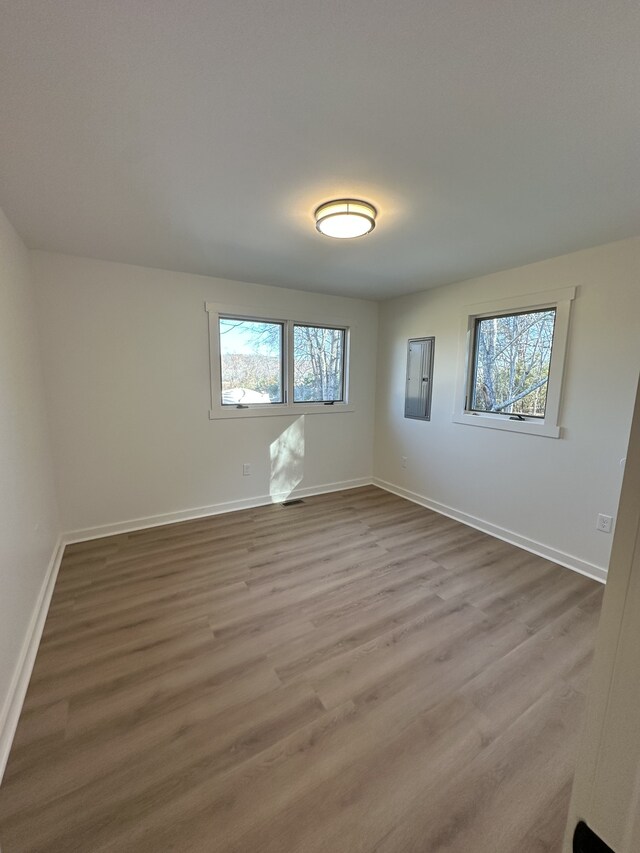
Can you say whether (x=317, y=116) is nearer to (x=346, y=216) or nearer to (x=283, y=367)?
(x=346, y=216)

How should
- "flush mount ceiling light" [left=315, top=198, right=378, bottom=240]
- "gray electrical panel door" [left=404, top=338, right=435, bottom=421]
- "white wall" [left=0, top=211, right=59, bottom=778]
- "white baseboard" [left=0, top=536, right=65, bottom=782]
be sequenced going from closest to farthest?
"white baseboard" [left=0, top=536, right=65, bottom=782]
"white wall" [left=0, top=211, right=59, bottom=778]
"flush mount ceiling light" [left=315, top=198, right=378, bottom=240]
"gray electrical panel door" [left=404, top=338, right=435, bottom=421]

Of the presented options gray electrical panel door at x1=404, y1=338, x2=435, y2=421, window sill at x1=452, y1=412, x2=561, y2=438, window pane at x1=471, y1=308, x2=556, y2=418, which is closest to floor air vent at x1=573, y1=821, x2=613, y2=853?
window sill at x1=452, y1=412, x2=561, y2=438

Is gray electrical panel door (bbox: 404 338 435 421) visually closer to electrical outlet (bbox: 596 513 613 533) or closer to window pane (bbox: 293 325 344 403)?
window pane (bbox: 293 325 344 403)

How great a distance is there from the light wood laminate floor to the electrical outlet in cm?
40

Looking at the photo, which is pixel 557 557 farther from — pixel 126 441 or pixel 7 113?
pixel 7 113

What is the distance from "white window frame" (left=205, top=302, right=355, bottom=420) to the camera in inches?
134

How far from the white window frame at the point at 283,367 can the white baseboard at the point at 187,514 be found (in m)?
0.93

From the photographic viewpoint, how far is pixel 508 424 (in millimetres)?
3057

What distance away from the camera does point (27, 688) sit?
5.29ft

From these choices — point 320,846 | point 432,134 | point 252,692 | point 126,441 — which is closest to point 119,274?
point 126,441

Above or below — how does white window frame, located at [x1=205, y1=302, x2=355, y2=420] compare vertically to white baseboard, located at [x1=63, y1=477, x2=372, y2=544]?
above

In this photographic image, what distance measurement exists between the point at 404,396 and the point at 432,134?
A: 2.93 meters

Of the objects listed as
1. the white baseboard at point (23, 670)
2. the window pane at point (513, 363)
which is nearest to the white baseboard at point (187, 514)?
the white baseboard at point (23, 670)

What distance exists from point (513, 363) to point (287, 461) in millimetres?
2488
